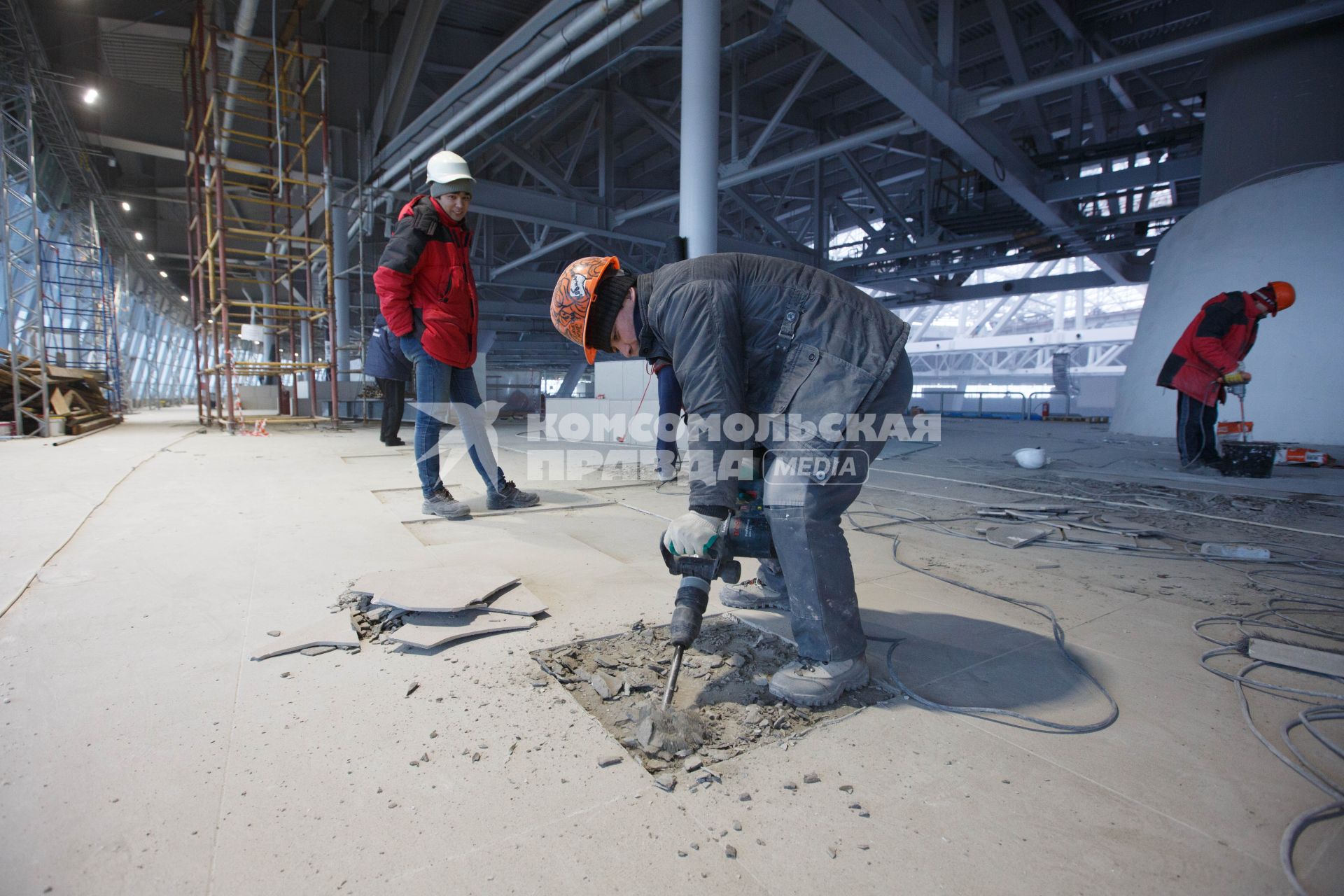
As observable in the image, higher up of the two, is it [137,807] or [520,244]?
[520,244]

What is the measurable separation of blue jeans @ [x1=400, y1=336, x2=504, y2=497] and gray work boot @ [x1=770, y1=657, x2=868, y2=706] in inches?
101

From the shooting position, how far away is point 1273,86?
8.03 meters

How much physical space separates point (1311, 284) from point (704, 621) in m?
9.37

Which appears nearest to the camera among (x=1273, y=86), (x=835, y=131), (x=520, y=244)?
(x=1273, y=86)

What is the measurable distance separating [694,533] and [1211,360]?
21.0ft

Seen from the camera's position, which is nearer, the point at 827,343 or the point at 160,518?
the point at 827,343

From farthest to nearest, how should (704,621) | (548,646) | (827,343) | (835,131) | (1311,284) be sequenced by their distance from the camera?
1. (835,131)
2. (1311,284)
3. (704,621)
4. (548,646)
5. (827,343)

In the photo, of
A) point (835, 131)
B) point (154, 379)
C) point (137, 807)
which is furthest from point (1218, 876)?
point (154, 379)

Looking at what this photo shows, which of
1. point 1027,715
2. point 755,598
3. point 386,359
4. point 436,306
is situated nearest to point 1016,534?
point 755,598

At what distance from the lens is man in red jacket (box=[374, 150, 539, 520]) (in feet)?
11.0

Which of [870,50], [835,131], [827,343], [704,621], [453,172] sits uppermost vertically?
[835,131]

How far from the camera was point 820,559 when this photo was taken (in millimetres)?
1669

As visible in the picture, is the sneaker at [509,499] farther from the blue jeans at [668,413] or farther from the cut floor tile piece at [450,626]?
the cut floor tile piece at [450,626]

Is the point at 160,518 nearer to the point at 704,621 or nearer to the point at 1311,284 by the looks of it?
the point at 704,621
